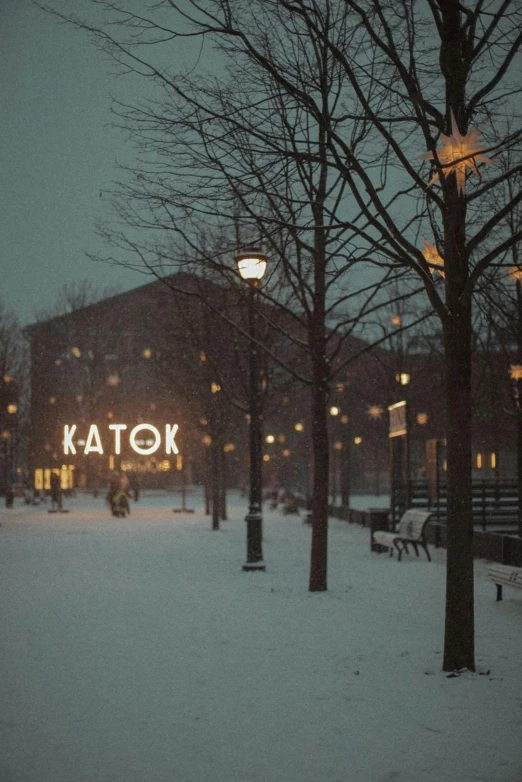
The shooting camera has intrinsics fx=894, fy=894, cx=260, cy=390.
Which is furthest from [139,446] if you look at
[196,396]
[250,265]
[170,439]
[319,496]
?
[319,496]

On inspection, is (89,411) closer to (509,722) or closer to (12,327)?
(12,327)

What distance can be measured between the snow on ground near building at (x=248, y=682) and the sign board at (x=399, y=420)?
23.7 feet

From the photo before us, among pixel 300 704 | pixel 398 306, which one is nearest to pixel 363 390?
pixel 398 306

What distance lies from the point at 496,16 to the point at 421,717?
5597 millimetres

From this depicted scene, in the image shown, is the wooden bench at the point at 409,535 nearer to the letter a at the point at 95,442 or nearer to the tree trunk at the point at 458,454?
the tree trunk at the point at 458,454

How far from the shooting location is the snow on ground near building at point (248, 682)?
5.39m

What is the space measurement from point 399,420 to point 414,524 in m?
4.36

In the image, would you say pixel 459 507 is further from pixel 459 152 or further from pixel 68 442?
pixel 68 442

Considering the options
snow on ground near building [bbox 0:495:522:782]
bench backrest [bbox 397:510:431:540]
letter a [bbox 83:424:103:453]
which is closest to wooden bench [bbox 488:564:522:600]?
snow on ground near building [bbox 0:495:522:782]

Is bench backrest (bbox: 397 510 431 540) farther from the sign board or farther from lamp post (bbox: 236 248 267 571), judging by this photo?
lamp post (bbox: 236 248 267 571)

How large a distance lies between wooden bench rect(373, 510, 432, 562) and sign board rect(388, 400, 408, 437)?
10.9 feet

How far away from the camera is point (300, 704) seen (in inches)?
265

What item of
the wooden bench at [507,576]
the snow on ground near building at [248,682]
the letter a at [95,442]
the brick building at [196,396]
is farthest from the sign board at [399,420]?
the wooden bench at [507,576]

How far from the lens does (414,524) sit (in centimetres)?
1858
